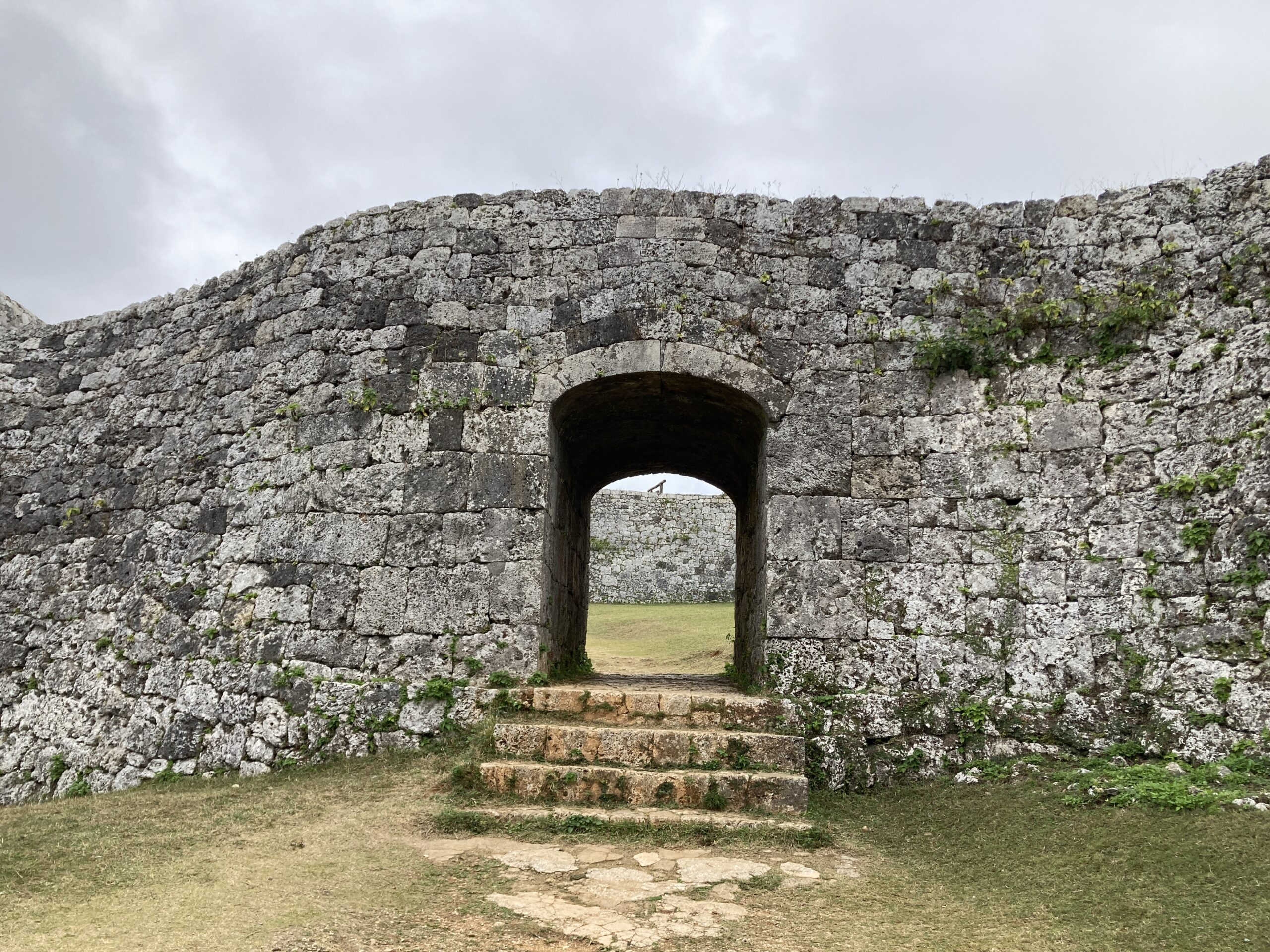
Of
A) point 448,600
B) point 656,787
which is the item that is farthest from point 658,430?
point 656,787

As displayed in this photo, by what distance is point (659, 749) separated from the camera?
5.46m

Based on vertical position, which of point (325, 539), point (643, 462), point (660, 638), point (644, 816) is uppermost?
point (643, 462)

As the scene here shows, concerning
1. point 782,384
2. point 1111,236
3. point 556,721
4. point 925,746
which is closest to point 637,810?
point 556,721

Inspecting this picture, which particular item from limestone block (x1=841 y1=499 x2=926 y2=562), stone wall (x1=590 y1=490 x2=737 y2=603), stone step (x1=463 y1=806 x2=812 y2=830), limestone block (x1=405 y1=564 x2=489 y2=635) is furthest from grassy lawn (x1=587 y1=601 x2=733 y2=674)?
stone step (x1=463 y1=806 x2=812 y2=830)

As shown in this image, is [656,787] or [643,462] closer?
[656,787]

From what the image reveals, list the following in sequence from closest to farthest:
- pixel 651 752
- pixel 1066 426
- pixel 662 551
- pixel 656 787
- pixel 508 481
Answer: pixel 656 787, pixel 651 752, pixel 1066 426, pixel 508 481, pixel 662 551

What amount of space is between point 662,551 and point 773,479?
13.6 metres

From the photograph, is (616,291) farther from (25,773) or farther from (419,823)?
(25,773)

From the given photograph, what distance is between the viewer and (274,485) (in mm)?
7008

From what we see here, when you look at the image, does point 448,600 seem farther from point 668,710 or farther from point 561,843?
point 561,843

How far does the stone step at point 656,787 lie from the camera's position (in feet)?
16.8

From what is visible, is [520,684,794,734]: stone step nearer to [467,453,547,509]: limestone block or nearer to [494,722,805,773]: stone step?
[494,722,805,773]: stone step

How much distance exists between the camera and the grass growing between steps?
11.2 feet

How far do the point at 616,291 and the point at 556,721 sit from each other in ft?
11.1
